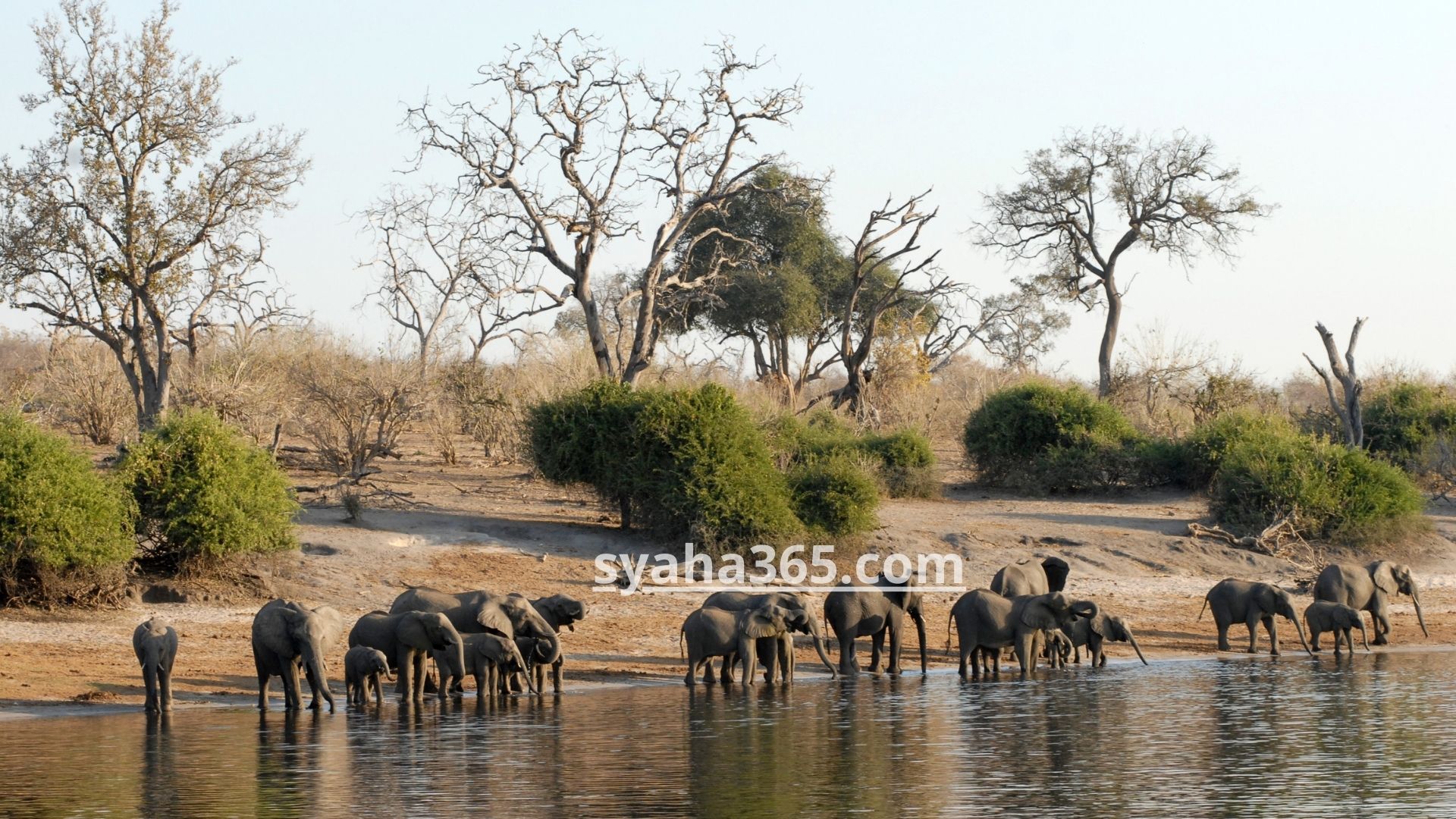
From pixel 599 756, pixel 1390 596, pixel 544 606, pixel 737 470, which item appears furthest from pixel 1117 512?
pixel 599 756

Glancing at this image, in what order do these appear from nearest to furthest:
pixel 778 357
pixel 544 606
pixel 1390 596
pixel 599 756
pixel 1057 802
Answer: pixel 1057 802 < pixel 599 756 < pixel 544 606 < pixel 1390 596 < pixel 778 357

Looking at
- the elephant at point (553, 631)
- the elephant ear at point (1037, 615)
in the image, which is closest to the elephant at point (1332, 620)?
the elephant ear at point (1037, 615)

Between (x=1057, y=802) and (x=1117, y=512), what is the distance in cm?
1951

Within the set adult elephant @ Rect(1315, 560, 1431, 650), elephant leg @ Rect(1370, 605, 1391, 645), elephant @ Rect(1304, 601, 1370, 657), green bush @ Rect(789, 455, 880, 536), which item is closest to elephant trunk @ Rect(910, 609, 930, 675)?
elephant @ Rect(1304, 601, 1370, 657)

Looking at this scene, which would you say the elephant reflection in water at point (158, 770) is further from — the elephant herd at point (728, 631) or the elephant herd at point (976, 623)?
the elephant herd at point (976, 623)

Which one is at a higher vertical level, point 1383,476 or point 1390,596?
point 1383,476

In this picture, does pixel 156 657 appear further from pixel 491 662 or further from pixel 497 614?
pixel 497 614

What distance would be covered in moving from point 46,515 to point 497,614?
17.2 feet

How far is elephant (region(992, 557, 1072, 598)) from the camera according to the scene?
19781 mm

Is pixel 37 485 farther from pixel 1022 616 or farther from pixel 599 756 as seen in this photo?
pixel 1022 616

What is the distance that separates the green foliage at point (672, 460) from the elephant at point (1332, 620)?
696 centimetres

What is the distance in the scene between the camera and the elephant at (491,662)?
16.0 m

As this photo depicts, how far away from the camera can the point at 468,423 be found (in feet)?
110

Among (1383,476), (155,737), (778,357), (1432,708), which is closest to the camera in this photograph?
(155,737)
